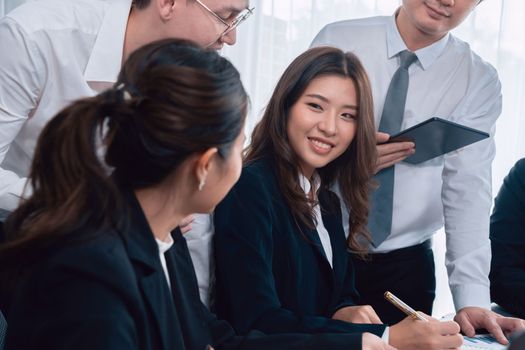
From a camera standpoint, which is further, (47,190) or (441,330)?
(441,330)

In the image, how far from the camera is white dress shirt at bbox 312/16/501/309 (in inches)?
80.7

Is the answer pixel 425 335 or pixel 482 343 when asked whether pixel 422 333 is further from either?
pixel 482 343

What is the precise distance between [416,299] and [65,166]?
1338 mm

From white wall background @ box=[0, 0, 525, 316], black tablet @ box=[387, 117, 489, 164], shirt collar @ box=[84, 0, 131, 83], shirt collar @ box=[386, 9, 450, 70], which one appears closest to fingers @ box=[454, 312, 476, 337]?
black tablet @ box=[387, 117, 489, 164]

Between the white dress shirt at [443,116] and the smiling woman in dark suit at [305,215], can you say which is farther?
the white dress shirt at [443,116]

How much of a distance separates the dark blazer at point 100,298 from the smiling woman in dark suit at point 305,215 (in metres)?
0.37

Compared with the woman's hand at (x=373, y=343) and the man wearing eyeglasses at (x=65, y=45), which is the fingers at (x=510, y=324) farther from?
the man wearing eyeglasses at (x=65, y=45)

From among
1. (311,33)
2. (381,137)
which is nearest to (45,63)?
(381,137)

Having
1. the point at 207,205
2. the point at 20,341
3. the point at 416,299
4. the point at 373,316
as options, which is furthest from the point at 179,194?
the point at 416,299

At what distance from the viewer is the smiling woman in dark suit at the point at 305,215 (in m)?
1.51

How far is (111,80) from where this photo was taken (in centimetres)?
165

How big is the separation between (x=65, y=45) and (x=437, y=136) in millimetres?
895

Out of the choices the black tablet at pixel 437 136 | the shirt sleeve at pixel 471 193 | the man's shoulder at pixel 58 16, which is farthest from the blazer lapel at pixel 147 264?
the shirt sleeve at pixel 471 193

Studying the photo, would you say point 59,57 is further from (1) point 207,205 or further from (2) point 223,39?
(1) point 207,205
